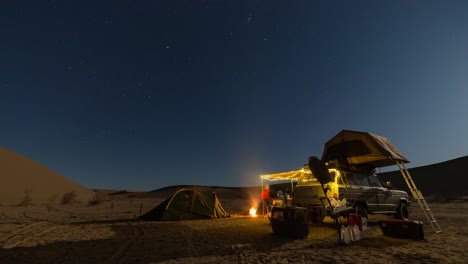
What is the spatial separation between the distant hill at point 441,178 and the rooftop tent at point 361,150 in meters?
38.1

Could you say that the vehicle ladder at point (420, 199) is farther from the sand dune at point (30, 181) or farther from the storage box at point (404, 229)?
the sand dune at point (30, 181)

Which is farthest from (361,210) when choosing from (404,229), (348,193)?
(404,229)

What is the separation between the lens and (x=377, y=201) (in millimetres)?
11297

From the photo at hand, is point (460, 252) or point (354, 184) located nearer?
point (460, 252)

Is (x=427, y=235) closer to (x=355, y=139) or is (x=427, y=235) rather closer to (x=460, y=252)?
(x=460, y=252)

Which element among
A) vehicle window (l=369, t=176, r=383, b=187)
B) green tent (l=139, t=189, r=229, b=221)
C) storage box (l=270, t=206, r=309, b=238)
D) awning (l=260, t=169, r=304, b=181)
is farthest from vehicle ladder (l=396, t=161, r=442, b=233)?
green tent (l=139, t=189, r=229, b=221)

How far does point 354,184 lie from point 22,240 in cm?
1137

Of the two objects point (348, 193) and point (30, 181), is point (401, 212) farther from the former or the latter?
point (30, 181)

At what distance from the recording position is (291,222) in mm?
8570

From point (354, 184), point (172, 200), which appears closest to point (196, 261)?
point (354, 184)

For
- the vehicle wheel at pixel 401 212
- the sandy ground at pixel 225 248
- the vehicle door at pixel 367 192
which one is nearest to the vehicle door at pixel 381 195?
the vehicle door at pixel 367 192

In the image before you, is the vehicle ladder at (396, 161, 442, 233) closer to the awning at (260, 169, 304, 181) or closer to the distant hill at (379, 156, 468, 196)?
the awning at (260, 169, 304, 181)

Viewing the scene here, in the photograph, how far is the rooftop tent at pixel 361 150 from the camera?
1095cm

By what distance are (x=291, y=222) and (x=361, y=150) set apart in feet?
18.2
